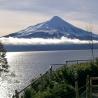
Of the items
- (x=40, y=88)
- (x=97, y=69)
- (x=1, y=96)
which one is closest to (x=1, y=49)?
(x=97, y=69)

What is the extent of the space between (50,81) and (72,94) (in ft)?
12.0

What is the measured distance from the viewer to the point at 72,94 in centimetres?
2367

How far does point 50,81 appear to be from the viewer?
27.1 metres

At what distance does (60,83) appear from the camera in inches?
1009

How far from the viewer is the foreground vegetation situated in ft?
73.9

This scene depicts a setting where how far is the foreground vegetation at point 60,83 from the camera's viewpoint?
2253cm

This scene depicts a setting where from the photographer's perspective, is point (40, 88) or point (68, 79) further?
point (68, 79)

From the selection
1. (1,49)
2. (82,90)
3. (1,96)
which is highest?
(1,49)

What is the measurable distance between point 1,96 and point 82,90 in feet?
175

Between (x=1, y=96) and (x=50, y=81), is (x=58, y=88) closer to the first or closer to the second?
(x=50, y=81)

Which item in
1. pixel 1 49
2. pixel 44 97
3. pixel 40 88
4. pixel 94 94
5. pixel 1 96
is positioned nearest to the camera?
pixel 44 97

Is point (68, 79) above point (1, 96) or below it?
above

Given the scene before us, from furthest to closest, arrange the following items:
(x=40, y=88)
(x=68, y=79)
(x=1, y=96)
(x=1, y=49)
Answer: (x=1, y=96) → (x=1, y=49) → (x=68, y=79) → (x=40, y=88)

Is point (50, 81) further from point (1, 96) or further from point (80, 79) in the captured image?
point (1, 96)
